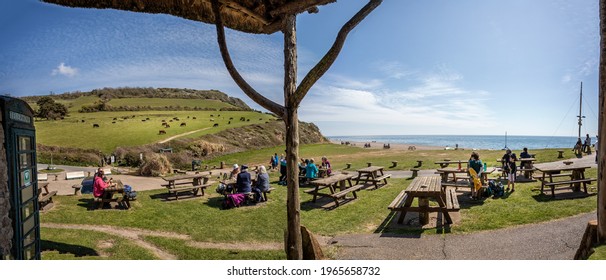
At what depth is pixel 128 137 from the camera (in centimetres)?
3312

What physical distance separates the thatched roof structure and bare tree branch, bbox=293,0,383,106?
575mm

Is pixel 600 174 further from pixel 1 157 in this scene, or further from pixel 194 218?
pixel 194 218

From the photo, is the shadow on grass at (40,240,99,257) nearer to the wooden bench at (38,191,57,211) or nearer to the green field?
the wooden bench at (38,191,57,211)

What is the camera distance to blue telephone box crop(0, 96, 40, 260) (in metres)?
4.00

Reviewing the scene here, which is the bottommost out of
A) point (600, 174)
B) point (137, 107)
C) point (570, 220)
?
point (570, 220)

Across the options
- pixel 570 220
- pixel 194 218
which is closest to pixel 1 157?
pixel 194 218

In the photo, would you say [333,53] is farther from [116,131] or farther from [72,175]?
[116,131]

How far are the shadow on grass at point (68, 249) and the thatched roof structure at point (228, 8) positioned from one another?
477cm

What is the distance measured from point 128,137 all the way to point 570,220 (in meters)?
35.4

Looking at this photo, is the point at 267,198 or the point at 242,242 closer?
the point at 242,242

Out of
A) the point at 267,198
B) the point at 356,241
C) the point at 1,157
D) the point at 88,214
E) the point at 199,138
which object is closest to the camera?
the point at 1,157

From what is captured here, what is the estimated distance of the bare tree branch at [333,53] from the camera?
4.54m

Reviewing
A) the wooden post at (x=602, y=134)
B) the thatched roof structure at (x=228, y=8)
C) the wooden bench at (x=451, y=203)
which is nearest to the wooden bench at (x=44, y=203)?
the thatched roof structure at (x=228, y=8)

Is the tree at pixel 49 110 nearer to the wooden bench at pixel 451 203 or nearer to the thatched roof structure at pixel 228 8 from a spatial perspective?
the thatched roof structure at pixel 228 8
